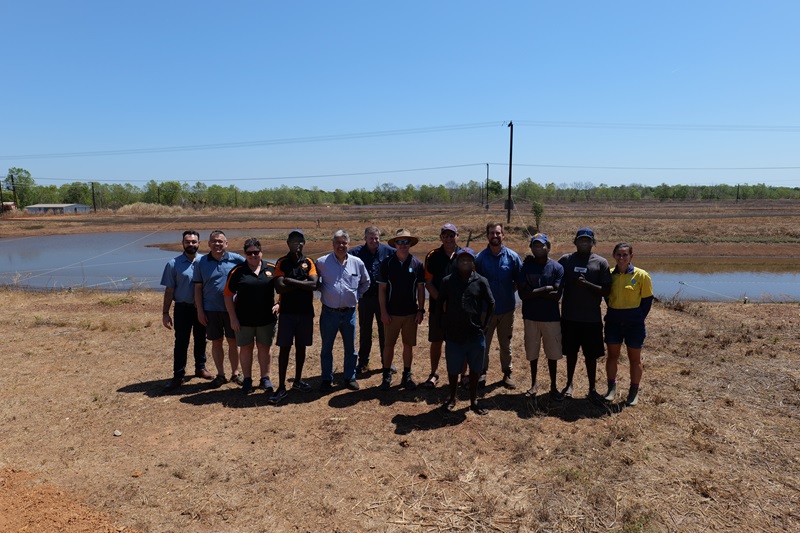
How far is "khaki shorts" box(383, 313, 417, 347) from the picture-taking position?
5.91m

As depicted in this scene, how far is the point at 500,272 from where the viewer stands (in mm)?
5652

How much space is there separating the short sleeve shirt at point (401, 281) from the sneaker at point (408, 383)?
0.82 m

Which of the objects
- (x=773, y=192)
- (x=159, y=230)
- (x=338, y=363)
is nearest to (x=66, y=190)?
(x=159, y=230)

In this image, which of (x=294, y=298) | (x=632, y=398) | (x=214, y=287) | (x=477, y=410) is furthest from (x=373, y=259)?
(x=632, y=398)

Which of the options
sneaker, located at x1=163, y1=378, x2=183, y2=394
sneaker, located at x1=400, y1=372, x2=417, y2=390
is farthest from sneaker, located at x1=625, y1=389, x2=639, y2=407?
sneaker, located at x1=163, y1=378, x2=183, y2=394

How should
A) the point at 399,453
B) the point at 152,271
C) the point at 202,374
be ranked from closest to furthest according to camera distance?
1. the point at 399,453
2. the point at 202,374
3. the point at 152,271

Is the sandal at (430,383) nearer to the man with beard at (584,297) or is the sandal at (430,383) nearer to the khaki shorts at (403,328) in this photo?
the khaki shorts at (403,328)

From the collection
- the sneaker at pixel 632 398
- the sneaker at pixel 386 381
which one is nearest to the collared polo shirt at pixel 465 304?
the sneaker at pixel 386 381

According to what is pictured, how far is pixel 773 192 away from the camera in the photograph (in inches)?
4262

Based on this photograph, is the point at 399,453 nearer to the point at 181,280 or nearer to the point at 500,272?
the point at 500,272

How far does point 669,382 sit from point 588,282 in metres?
2.10

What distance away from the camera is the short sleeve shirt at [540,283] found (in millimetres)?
5352

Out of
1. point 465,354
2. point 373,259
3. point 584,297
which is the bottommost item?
point 465,354

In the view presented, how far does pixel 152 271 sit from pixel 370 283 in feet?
56.3
